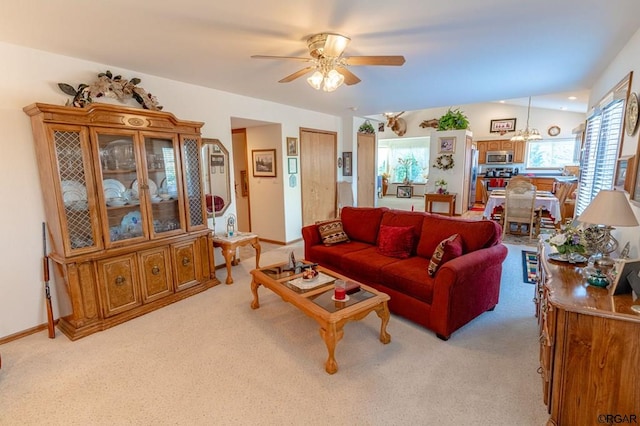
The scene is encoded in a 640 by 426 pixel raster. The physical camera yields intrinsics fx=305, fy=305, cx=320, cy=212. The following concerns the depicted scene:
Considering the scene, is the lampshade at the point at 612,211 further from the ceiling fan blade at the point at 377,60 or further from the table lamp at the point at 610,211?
the ceiling fan blade at the point at 377,60

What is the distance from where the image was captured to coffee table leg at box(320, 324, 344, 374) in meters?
2.07

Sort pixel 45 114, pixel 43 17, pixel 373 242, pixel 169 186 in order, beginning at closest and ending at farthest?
pixel 43 17
pixel 45 114
pixel 169 186
pixel 373 242

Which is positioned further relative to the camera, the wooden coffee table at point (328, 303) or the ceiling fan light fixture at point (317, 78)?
the ceiling fan light fixture at point (317, 78)

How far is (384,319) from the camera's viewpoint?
240cm

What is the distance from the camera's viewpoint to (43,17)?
6.59 feet

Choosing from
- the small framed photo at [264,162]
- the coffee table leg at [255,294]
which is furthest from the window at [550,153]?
the coffee table leg at [255,294]

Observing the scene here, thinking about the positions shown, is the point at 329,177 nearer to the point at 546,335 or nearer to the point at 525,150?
the point at 546,335

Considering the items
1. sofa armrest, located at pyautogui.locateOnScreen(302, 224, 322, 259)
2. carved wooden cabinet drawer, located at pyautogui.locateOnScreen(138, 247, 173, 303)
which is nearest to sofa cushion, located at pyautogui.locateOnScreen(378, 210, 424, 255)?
sofa armrest, located at pyautogui.locateOnScreen(302, 224, 322, 259)

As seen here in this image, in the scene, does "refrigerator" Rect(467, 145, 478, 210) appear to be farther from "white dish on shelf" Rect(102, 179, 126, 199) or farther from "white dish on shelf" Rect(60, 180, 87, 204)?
"white dish on shelf" Rect(60, 180, 87, 204)

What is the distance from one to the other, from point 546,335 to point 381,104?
417cm

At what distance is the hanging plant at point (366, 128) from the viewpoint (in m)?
6.54

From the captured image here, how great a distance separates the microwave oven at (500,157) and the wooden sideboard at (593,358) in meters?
9.19

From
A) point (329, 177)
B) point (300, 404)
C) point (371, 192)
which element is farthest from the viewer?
point (371, 192)

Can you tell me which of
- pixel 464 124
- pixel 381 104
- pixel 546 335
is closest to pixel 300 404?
pixel 546 335
